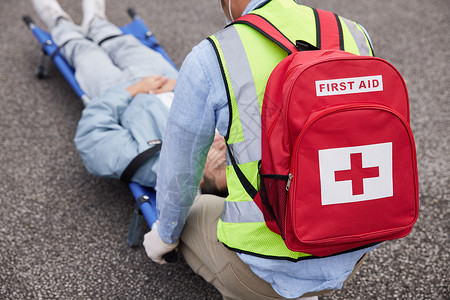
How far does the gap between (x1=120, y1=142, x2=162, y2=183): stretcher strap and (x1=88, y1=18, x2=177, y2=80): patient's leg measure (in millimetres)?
847

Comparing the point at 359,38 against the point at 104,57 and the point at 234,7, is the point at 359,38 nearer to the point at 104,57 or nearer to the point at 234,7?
the point at 234,7

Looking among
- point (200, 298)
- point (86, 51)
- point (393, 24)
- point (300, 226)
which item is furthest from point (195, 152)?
point (393, 24)

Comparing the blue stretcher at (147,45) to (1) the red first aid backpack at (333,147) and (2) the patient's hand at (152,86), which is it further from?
(1) the red first aid backpack at (333,147)

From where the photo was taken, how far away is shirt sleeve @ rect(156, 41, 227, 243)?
4.36 feet

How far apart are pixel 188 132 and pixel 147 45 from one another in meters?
2.46

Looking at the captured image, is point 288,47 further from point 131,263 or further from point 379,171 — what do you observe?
point 131,263

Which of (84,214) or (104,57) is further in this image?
(104,57)

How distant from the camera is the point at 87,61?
124 inches

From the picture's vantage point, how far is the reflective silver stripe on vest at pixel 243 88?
1306mm

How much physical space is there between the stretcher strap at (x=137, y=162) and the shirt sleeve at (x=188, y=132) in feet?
2.36

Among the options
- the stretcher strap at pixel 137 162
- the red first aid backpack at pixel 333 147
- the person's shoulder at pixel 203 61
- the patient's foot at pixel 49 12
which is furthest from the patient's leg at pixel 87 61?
the red first aid backpack at pixel 333 147

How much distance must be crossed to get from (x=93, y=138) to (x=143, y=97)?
1.31ft

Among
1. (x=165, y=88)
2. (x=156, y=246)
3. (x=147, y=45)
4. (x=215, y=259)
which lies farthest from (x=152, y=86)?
(x=215, y=259)

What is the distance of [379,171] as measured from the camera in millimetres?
1301
